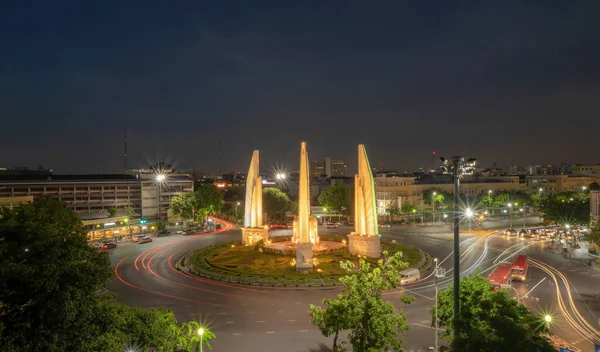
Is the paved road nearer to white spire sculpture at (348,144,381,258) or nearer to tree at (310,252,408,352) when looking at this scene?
tree at (310,252,408,352)

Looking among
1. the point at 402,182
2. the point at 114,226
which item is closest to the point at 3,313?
the point at 114,226

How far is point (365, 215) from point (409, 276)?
42.0 ft

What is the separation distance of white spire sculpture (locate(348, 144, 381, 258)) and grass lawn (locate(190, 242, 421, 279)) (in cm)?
166

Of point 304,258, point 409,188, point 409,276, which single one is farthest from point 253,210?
point 409,188

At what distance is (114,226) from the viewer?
68.7m

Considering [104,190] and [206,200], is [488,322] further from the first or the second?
[104,190]

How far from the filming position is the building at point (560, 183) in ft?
393

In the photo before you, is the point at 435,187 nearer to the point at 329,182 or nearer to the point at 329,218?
the point at 329,218

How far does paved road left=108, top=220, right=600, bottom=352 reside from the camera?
978 inches

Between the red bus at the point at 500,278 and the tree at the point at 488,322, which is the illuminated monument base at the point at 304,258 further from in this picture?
the tree at the point at 488,322

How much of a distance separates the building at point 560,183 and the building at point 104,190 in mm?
104894

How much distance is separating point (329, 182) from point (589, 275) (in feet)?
350

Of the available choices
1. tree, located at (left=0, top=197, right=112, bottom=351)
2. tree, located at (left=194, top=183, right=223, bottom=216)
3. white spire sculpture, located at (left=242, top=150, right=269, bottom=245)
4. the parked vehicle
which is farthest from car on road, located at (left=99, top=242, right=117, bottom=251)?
tree, located at (left=0, top=197, right=112, bottom=351)

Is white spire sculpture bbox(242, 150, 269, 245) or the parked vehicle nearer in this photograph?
the parked vehicle
